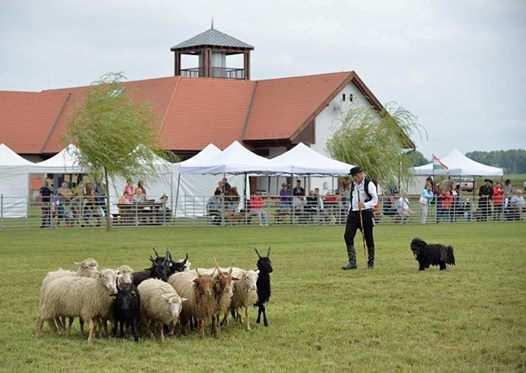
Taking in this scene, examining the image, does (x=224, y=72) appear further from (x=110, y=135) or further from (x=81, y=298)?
(x=81, y=298)

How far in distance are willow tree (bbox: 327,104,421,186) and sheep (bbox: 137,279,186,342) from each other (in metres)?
36.0

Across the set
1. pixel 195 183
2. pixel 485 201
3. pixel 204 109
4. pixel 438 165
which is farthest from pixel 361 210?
pixel 204 109

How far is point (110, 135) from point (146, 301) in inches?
996

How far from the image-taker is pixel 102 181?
3809 centimetres

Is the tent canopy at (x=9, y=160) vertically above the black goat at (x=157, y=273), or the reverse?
the tent canopy at (x=9, y=160)

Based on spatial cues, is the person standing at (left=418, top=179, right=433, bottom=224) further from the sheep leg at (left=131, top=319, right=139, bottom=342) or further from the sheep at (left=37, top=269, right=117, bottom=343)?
the sheep leg at (left=131, top=319, right=139, bottom=342)

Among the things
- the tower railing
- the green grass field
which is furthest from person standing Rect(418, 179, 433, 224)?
the tower railing

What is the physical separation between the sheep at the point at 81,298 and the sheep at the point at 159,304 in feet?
1.21

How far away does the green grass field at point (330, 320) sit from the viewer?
1095 cm

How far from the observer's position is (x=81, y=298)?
1240 centimetres

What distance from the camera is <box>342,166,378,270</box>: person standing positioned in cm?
1972

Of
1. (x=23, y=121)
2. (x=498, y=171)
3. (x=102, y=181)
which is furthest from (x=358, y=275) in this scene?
(x=23, y=121)

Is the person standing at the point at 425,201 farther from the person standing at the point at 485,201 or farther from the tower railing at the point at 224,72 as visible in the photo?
the tower railing at the point at 224,72

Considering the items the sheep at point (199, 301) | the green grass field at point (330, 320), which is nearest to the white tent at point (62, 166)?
the green grass field at point (330, 320)
